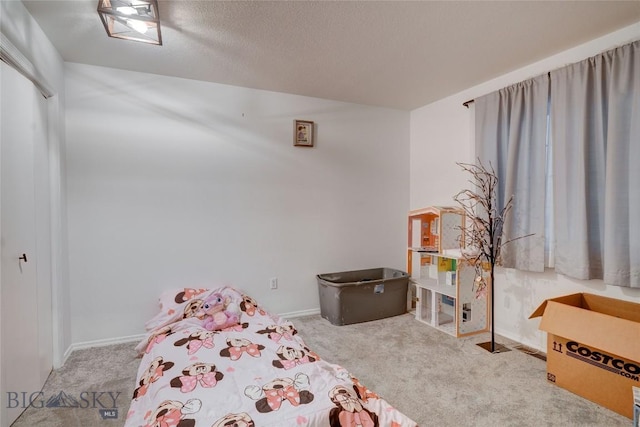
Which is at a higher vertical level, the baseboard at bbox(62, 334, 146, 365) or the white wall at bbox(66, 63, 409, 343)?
the white wall at bbox(66, 63, 409, 343)

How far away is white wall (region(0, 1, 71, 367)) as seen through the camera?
209cm

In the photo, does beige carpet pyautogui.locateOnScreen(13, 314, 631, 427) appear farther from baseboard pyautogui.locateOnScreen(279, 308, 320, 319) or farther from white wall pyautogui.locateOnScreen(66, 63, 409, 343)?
white wall pyautogui.locateOnScreen(66, 63, 409, 343)

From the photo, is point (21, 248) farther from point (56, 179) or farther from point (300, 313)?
point (300, 313)

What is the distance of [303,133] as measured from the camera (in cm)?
336

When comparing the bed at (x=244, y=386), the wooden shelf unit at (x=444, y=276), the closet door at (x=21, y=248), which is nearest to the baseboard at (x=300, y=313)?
the bed at (x=244, y=386)

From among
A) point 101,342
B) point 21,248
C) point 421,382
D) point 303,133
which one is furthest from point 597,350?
point 101,342

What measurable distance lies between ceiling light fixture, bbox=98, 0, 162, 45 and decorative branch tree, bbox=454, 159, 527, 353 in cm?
258

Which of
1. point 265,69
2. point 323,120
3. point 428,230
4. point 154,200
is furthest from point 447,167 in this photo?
point 154,200

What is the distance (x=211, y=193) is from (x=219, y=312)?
43.1 inches

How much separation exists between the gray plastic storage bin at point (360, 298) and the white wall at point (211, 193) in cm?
26

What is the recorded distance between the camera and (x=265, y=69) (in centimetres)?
272

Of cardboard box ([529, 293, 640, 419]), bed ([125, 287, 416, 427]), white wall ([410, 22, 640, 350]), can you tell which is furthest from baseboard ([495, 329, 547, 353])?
bed ([125, 287, 416, 427])

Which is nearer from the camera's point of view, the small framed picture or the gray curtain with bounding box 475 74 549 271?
the gray curtain with bounding box 475 74 549 271

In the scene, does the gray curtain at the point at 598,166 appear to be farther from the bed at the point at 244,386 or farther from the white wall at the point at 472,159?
the bed at the point at 244,386
